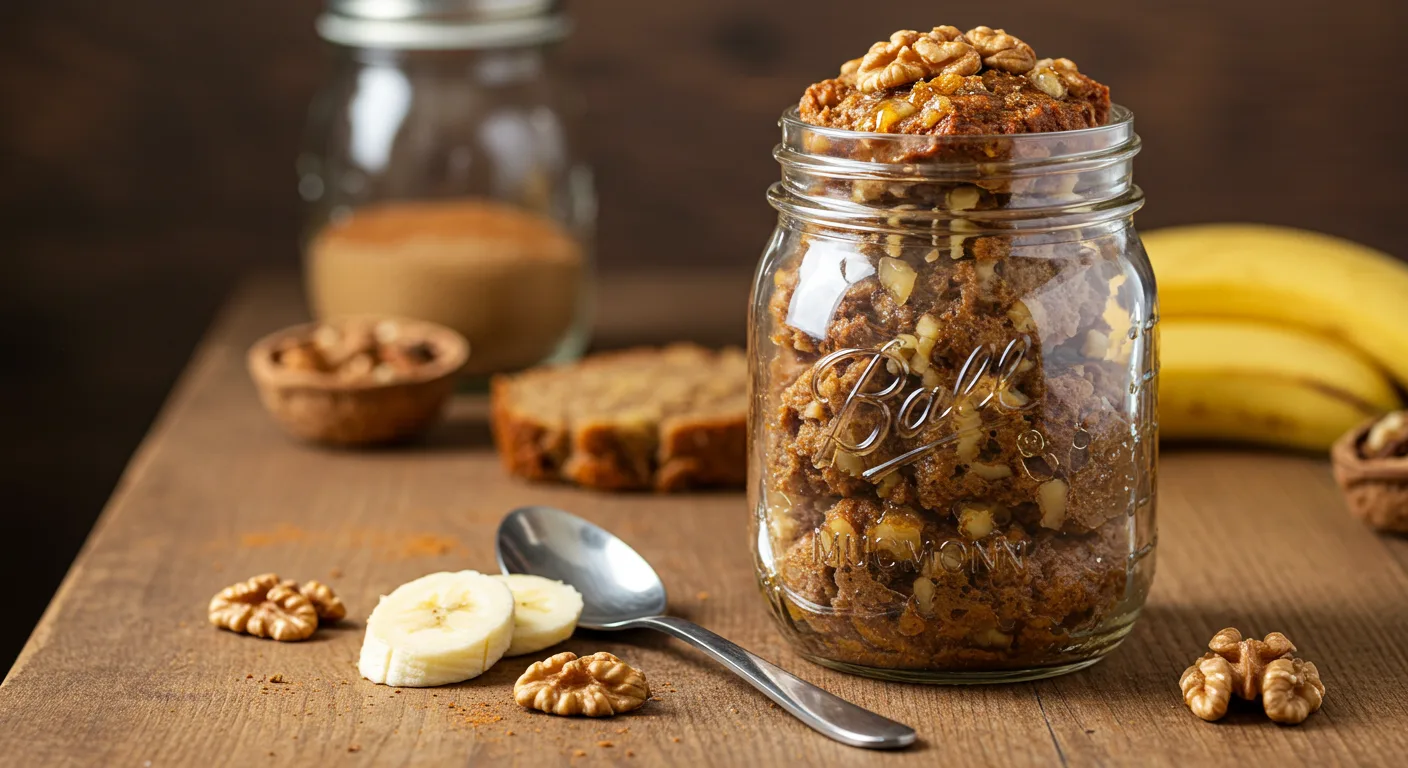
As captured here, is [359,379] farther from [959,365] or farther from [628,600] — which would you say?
[959,365]

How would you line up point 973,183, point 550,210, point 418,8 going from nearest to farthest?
point 973,183 → point 418,8 → point 550,210

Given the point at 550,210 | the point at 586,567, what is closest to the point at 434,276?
the point at 550,210

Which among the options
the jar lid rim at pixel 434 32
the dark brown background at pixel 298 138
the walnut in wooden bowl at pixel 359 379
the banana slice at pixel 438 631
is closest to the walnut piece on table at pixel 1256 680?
the banana slice at pixel 438 631

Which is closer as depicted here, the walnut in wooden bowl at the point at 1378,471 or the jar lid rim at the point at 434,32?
the walnut in wooden bowl at the point at 1378,471

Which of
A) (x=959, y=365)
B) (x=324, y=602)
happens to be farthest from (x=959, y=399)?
(x=324, y=602)

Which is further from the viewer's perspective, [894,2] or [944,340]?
[894,2]

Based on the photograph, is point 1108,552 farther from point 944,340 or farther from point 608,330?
point 608,330

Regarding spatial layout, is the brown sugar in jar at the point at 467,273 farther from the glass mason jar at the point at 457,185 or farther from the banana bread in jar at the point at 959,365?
the banana bread in jar at the point at 959,365
